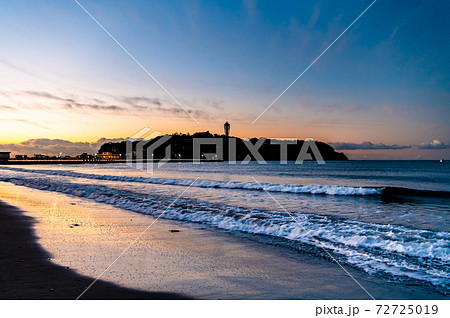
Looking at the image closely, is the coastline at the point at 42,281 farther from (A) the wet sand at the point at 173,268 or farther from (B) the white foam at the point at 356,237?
(B) the white foam at the point at 356,237

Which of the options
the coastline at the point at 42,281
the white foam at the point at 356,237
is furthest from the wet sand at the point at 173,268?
the white foam at the point at 356,237

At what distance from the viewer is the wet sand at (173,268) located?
436cm

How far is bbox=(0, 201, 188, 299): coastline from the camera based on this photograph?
4.08m

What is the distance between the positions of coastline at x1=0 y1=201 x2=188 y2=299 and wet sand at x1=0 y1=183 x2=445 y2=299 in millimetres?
13

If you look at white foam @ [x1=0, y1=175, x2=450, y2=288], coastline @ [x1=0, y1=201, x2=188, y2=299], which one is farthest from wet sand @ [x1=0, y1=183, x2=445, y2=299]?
white foam @ [x1=0, y1=175, x2=450, y2=288]

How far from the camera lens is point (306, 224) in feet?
31.9

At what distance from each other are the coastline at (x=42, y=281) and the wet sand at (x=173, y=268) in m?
0.01

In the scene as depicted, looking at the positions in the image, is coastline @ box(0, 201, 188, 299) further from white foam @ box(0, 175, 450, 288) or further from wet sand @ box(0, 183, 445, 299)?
white foam @ box(0, 175, 450, 288)

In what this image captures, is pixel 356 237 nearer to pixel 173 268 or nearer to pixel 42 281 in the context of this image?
pixel 173 268

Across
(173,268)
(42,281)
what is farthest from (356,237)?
(42,281)

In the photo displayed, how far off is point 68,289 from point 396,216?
471 inches
